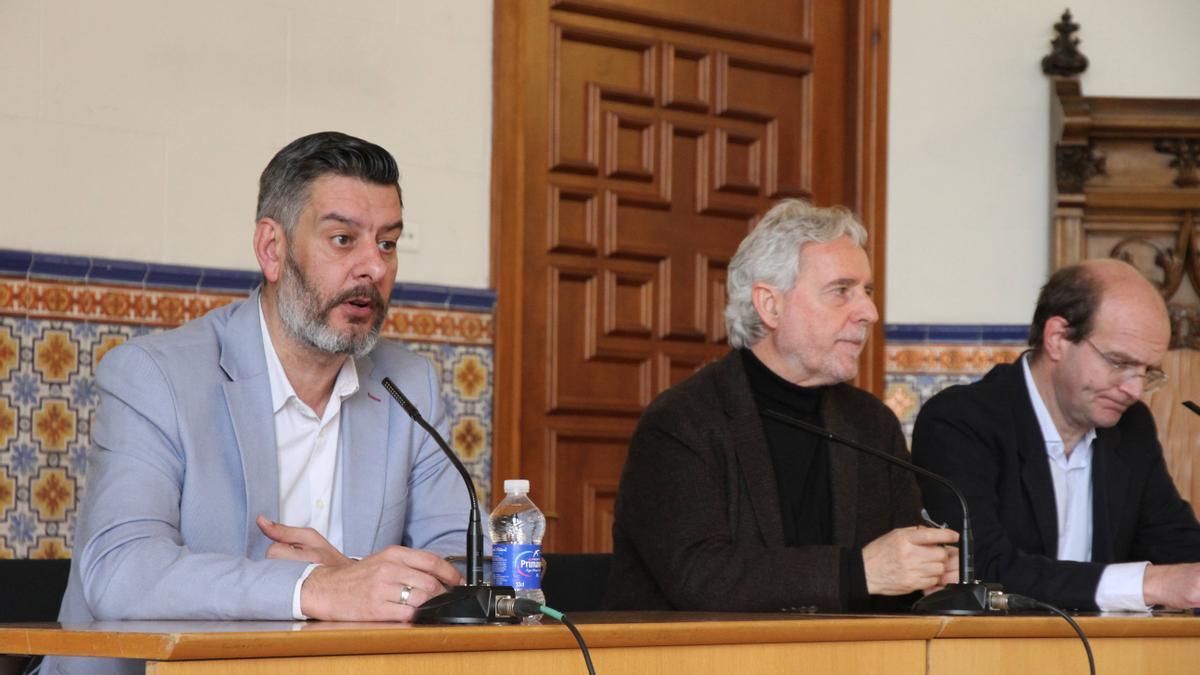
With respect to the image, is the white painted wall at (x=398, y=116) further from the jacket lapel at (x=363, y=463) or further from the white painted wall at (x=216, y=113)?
the jacket lapel at (x=363, y=463)

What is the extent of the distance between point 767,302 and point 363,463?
932 mm

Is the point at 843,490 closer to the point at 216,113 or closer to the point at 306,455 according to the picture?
→ the point at 306,455

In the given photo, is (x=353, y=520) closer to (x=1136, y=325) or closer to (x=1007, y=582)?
(x=1007, y=582)

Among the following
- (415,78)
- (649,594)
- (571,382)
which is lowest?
(649,594)

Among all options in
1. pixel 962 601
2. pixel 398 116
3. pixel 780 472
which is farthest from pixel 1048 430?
pixel 398 116

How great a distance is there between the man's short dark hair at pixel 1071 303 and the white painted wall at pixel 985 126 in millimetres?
1905

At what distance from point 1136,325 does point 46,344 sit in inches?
96.3

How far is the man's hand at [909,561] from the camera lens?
259cm

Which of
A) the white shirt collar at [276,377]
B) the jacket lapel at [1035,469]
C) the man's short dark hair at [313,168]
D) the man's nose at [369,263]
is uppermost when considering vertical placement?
the man's short dark hair at [313,168]

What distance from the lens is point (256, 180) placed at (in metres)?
4.14

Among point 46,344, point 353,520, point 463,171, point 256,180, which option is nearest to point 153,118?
point 256,180

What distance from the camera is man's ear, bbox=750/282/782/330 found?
315 centimetres

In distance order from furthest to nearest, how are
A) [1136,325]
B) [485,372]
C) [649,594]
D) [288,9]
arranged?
1. [485,372]
2. [288,9]
3. [1136,325]
4. [649,594]

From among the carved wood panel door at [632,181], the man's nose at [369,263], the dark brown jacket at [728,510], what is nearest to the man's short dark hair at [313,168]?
the man's nose at [369,263]
